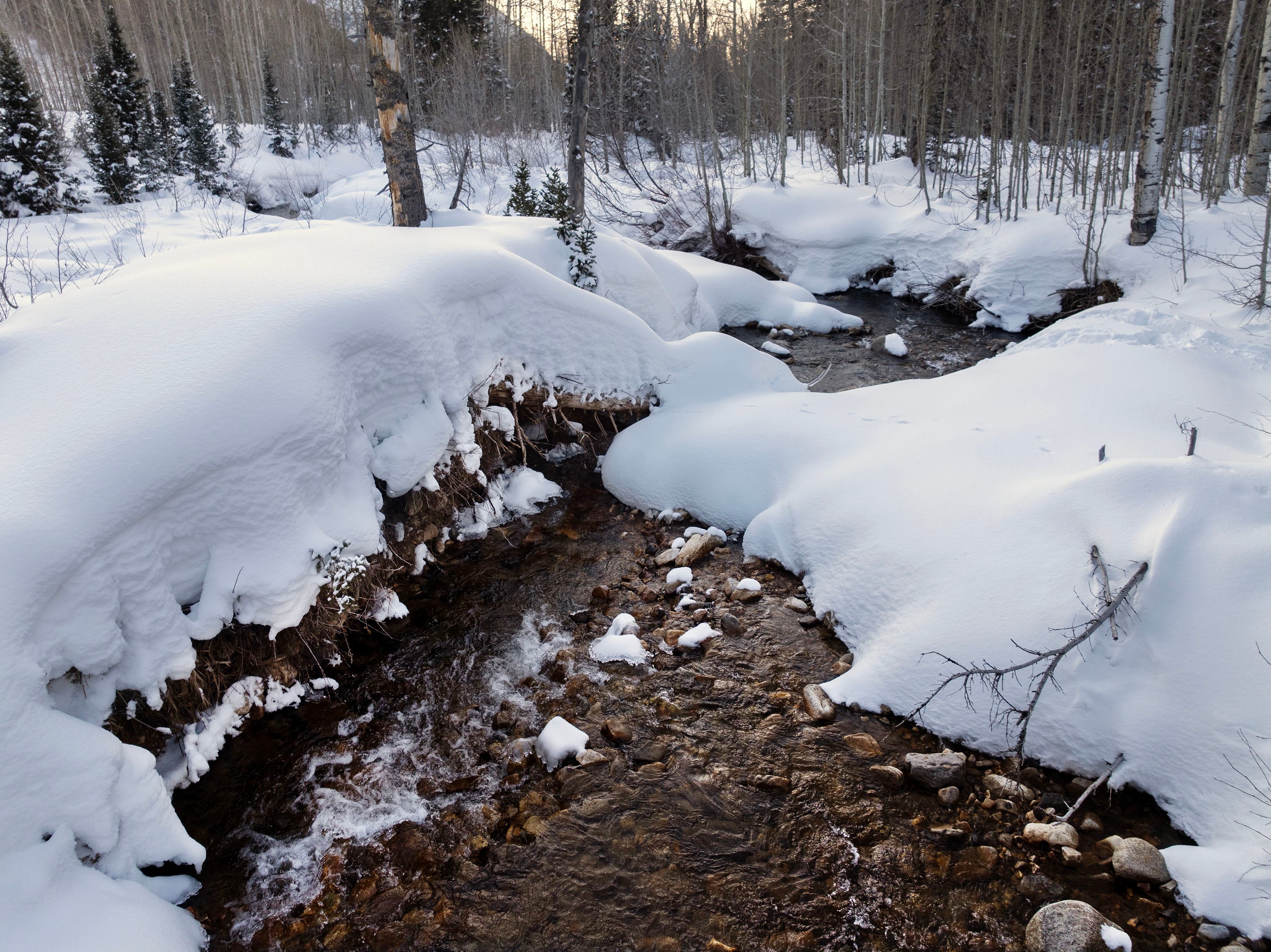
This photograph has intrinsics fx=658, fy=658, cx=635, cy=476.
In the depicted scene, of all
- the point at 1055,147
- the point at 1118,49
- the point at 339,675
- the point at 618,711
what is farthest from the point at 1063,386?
the point at 1118,49

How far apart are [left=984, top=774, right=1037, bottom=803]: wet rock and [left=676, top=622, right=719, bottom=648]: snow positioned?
1.72 metres

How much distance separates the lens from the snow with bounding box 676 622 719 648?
4.32 meters

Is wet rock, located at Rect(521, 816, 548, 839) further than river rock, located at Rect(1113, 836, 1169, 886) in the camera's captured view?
Yes

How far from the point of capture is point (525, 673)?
4145mm

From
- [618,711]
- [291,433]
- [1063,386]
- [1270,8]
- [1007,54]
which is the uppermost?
[1007,54]

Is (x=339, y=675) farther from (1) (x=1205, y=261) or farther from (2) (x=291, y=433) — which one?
(1) (x=1205, y=261)

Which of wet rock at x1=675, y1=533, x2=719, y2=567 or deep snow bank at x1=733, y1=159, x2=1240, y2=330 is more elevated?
deep snow bank at x1=733, y1=159, x2=1240, y2=330

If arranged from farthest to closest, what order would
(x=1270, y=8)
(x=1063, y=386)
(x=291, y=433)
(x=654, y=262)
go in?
(x=654, y=262), (x=1270, y=8), (x=1063, y=386), (x=291, y=433)

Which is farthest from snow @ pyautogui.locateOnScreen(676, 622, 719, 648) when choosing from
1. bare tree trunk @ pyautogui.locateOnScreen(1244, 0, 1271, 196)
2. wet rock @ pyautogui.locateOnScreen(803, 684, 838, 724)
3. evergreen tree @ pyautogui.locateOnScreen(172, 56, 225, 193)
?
evergreen tree @ pyautogui.locateOnScreen(172, 56, 225, 193)

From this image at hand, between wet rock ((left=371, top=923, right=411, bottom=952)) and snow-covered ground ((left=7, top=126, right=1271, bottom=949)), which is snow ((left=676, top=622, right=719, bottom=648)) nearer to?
snow-covered ground ((left=7, top=126, right=1271, bottom=949))

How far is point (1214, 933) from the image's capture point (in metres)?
2.56

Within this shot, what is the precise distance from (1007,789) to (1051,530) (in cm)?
151

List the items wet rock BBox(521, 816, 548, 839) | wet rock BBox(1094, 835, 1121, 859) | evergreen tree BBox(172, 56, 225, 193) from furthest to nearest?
evergreen tree BBox(172, 56, 225, 193) < wet rock BBox(521, 816, 548, 839) < wet rock BBox(1094, 835, 1121, 859)

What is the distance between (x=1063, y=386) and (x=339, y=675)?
607 cm
